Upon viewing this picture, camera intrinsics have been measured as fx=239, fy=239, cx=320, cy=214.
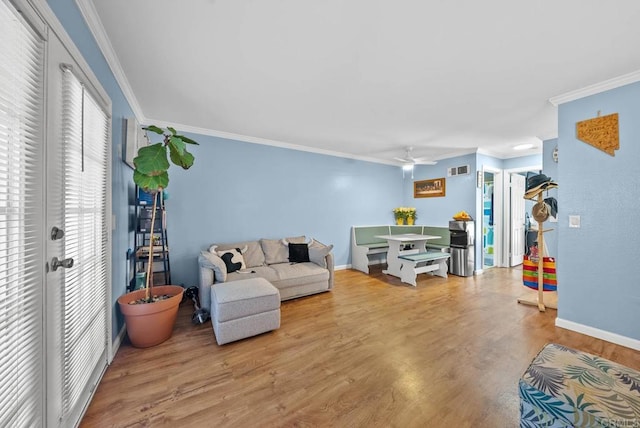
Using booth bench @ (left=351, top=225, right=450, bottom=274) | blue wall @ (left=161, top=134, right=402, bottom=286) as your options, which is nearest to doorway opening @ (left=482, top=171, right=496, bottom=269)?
booth bench @ (left=351, top=225, right=450, bottom=274)

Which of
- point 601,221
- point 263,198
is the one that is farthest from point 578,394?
point 263,198

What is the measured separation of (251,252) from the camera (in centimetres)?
379

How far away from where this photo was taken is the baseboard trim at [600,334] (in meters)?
2.23

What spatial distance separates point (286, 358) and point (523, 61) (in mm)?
3258

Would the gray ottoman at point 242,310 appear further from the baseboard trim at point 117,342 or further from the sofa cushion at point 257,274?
the baseboard trim at point 117,342

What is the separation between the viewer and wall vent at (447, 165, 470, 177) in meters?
4.91

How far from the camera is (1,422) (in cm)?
85

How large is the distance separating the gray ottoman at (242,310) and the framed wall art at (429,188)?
14.8 ft

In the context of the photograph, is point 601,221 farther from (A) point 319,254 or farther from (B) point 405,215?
(B) point 405,215

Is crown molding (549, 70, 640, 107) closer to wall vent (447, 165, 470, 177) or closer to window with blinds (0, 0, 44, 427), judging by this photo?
wall vent (447, 165, 470, 177)

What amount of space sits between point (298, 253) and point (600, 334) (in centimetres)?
358

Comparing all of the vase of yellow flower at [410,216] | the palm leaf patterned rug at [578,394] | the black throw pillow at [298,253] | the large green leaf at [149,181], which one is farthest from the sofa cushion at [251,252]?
the vase of yellow flower at [410,216]

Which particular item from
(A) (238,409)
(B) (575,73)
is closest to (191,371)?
(A) (238,409)

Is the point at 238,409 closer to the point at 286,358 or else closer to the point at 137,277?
the point at 286,358
